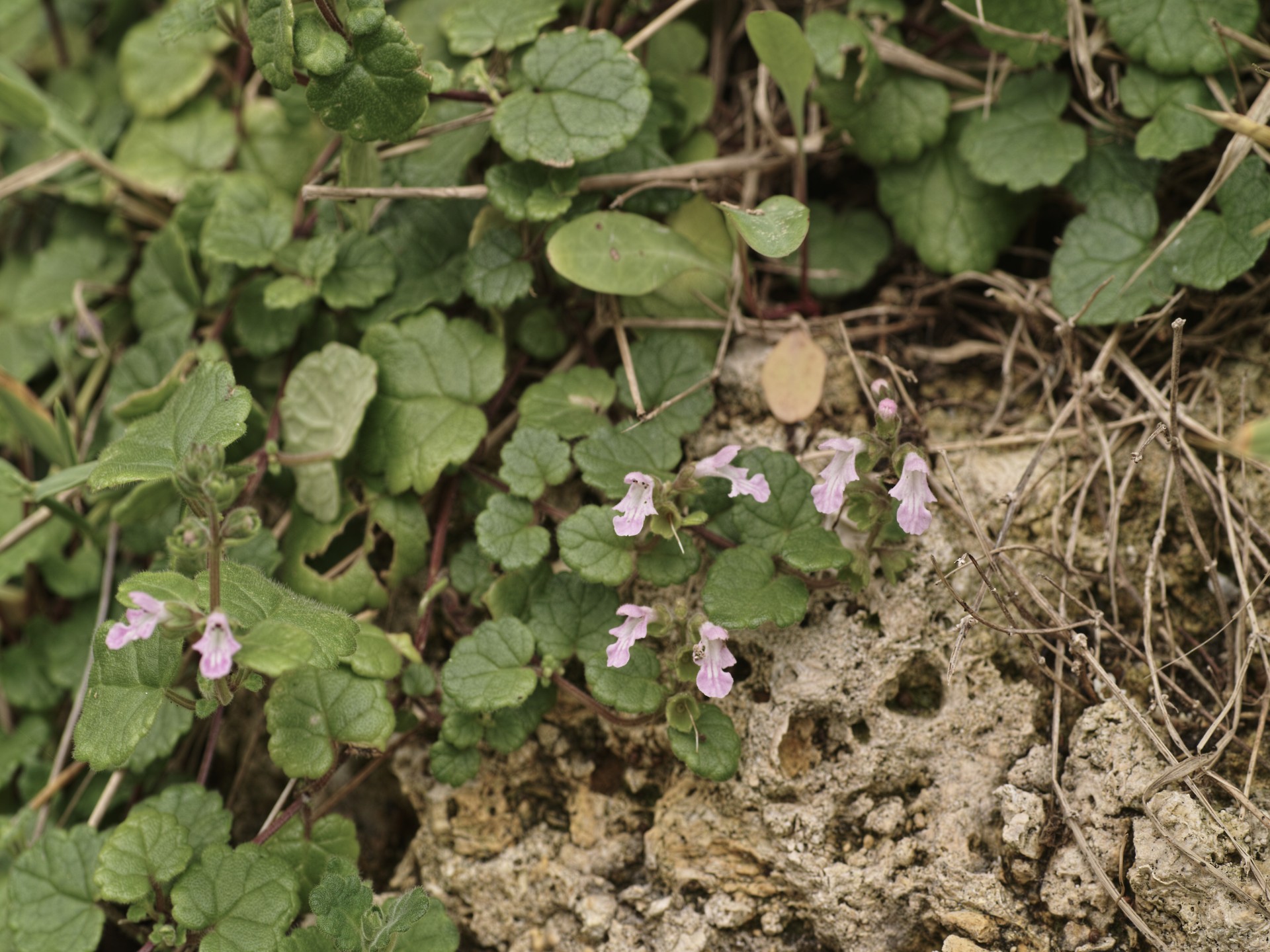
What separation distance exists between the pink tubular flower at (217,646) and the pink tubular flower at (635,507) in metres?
0.72

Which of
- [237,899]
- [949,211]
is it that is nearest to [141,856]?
[237,899]

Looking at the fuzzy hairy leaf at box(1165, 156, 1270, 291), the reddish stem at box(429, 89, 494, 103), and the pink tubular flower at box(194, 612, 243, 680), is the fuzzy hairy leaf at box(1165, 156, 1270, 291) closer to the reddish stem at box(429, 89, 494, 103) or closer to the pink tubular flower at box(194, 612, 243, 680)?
the reddish stem at box(429, 89, 494, 103)

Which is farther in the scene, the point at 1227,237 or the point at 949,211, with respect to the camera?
the point at 949,211

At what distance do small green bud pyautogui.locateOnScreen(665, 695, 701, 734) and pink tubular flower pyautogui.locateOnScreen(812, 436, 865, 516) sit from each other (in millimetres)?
408

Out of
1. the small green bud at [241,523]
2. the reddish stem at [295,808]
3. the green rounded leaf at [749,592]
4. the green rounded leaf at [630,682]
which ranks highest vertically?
the small green bud at [241,523]

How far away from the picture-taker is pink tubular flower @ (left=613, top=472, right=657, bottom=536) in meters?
1.95

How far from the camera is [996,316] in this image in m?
2.54

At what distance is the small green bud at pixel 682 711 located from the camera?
1920 mm

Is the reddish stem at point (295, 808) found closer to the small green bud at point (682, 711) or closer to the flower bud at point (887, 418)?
the small green bud at point (682, 711)

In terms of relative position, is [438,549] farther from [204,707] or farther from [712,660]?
[712,660]

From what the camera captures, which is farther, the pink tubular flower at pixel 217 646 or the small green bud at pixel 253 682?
the small green bud at pixel 253 682

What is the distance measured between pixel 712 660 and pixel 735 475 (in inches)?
15.3

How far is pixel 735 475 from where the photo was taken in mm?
2037

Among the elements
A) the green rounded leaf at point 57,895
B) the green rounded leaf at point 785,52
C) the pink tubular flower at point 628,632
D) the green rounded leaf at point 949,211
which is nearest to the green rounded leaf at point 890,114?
the green rounded leaf at point 949,211
